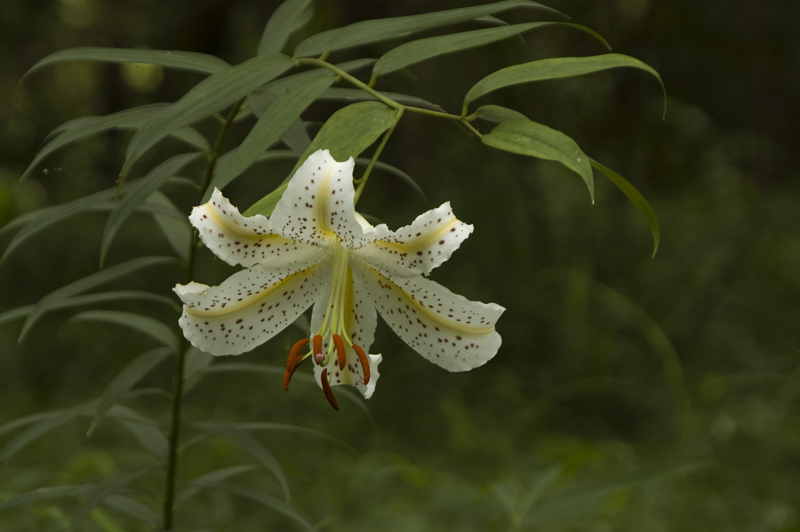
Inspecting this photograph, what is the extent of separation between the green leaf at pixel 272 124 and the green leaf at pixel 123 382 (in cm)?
41

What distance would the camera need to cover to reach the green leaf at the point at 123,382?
0.88 meters

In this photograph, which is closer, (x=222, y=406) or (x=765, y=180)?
(x=222, y=406)

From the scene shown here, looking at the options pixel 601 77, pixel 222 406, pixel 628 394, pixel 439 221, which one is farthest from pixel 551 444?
pixel 439 221

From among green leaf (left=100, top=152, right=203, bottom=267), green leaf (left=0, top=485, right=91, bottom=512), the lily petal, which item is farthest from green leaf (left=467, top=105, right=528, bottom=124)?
green leaf (left=0, top=485, right=91, bottom=512)

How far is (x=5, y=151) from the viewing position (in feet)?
15.3

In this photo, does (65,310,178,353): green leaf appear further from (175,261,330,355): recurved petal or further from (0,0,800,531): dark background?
(0,0,800,531): dark background

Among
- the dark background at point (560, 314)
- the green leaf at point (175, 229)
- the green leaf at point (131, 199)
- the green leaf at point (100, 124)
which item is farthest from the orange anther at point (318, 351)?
the dark background at point (560, 314)

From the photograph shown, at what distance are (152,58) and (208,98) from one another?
207 mm

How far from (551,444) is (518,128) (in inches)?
80.0

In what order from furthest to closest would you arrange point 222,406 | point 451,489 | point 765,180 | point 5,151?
point 5,151 → point 765,180 → point 222,406 → point 451,489

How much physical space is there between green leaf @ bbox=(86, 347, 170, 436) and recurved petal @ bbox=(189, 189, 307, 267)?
1.11 ft

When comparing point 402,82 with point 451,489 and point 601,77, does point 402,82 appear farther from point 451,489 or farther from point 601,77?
point 451,489

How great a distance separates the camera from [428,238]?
64 cm

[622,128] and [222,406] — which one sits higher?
[622,128]
